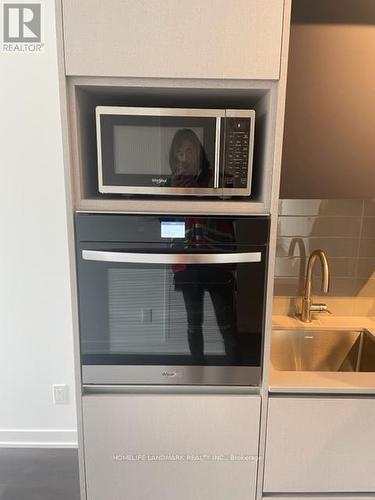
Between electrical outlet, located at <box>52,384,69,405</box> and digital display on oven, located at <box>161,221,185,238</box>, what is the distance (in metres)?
1.24

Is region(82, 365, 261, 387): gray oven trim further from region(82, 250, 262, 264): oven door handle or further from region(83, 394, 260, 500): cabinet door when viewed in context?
region(82, 250, 262, 264): oven door handle

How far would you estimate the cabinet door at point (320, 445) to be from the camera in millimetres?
1287

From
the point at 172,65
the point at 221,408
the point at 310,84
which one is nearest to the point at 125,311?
the point at 221,408

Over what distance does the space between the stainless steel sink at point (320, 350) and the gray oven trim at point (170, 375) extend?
1.48 feet

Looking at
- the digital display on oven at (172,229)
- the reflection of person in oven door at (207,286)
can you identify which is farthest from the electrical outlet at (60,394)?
the digital display on oven at (172,229)

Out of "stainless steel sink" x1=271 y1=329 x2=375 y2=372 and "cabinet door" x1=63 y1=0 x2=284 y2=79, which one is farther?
"stainless steel sink" x1=271 y1=329 x2=375 y2=372

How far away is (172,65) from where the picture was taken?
1.08 meters

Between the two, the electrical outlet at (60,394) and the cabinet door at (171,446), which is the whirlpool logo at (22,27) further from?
the electrical outlet at (60,394)

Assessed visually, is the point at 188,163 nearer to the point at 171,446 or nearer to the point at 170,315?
the point at 170,315

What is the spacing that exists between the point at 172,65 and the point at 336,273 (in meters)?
1.24

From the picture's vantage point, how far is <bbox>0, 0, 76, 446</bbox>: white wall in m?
1.63

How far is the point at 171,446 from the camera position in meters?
1.32

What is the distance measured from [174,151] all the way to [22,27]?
39.9 inches

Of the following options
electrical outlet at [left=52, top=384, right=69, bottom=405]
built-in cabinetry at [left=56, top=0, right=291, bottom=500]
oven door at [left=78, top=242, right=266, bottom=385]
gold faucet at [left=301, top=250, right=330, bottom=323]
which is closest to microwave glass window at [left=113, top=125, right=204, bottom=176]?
built-in cabinetry at [left=56, top=0, right=291, bottom=500]
